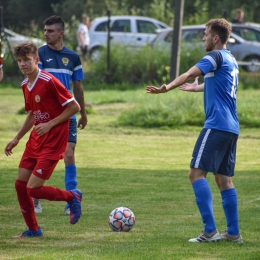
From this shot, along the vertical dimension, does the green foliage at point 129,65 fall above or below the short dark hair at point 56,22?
below

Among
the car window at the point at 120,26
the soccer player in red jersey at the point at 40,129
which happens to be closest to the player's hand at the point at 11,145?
the soccer player in red jersey at the point at 40,129

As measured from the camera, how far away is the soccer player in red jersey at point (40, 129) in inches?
273

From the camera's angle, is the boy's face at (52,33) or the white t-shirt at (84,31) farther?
the white t-shirt at (84,31)

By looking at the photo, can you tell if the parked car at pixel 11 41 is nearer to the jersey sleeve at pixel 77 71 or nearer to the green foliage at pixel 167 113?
the green foliage at pixel 167 113

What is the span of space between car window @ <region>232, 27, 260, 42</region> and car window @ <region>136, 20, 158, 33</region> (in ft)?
14.5

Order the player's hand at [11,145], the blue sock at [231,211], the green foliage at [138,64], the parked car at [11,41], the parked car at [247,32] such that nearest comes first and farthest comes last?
the blue sock at [231,211]
the player's hand at [11,145]
the parked car at [11,41]
the green foliage at [138,64]
the parked car at [247,32]

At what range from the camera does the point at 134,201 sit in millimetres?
9258

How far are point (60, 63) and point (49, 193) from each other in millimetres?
2050

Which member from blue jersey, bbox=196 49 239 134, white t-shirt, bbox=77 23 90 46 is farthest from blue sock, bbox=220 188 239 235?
white t-shirt, bbox=77 23 90 46

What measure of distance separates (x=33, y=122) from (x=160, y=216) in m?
1.88

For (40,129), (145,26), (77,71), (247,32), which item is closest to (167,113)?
(77,71)

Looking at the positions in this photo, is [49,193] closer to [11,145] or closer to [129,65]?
[11,145]

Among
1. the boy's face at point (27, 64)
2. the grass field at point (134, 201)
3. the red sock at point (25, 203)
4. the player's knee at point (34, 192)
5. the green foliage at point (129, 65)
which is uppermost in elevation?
the boy's face at point (27, 64)

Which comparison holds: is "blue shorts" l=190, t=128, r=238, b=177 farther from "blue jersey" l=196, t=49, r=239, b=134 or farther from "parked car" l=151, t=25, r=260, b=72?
"parked car" l=151, t=25, r=260, b=72
